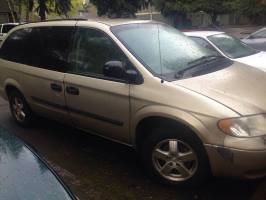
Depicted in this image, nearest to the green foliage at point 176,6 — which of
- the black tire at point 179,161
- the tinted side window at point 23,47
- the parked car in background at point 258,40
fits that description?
the parked car in background at point 258,40

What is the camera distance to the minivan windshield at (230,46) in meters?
8.62

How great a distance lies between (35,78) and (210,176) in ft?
9.36

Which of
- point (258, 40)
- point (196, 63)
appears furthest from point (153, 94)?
point (258, 40)

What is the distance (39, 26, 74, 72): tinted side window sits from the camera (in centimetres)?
549

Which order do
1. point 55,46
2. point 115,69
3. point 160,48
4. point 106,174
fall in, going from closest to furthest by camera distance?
point 115,69
point 106,174
point 160,48
point 55,46

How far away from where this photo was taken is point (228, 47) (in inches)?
348

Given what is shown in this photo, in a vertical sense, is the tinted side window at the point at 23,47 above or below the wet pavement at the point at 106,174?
above

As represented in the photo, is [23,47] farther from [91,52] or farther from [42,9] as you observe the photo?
[42,9]

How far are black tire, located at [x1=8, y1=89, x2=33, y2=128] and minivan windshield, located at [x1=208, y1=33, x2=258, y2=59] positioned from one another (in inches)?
158

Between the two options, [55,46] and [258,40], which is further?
[258,40]

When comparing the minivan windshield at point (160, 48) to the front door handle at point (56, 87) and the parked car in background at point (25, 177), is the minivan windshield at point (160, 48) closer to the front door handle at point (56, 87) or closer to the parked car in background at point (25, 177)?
the front door handle at point (56, 87)

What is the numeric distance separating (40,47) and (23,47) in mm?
440

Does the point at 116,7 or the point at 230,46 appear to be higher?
the point at 230,46

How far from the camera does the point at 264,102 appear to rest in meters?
4.11
